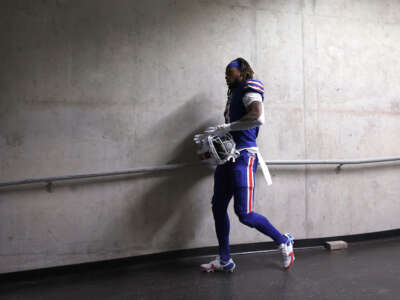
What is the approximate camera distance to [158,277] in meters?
2.43

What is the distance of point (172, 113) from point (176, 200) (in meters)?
0.75

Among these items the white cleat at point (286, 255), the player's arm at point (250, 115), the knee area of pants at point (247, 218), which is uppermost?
the player's arm at point (250, 115)

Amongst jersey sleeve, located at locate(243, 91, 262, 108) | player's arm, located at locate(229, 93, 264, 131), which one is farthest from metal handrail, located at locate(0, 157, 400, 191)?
jersey sleeve, located at locate(243, 91, 262, 108)

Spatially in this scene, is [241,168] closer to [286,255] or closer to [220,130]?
[220,130]

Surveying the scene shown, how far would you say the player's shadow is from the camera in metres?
2.79

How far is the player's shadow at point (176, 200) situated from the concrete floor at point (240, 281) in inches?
8.6

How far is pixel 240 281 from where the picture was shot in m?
2.30

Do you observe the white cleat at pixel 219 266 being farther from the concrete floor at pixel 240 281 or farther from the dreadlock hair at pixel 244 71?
the dreadlock hair at pixel 244 71

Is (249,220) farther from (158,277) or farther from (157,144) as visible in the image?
(157,144)

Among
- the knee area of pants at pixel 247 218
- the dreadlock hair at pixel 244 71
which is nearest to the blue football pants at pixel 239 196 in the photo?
the knee area of pants at pixel 247 218

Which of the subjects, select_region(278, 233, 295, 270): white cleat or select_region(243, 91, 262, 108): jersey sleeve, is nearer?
select_region(243, 91, 262, 108): jersey sleeve

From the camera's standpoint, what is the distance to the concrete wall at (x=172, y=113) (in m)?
2.54

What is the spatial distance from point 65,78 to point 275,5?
204 centimetres

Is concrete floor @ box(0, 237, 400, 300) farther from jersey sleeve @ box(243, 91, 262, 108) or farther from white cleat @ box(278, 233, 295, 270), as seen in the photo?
jersey sleeve @ box(243, 91, 262, 108)
